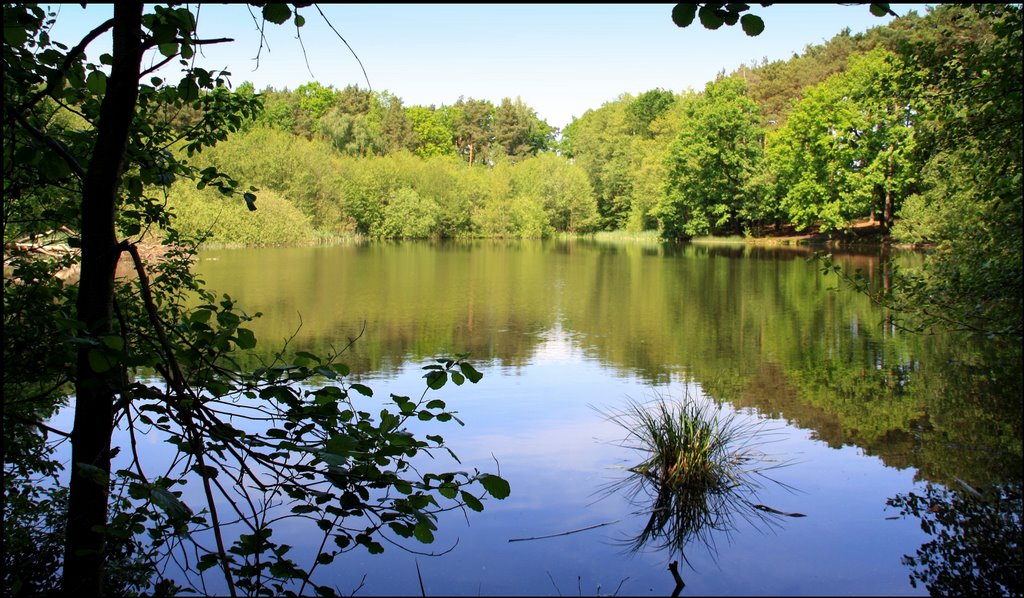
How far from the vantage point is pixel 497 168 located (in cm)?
5803

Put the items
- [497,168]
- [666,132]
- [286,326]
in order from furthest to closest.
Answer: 1. [497,168]
2. [666,132]
3. [286,326]

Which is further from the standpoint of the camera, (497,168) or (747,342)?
(497,168)

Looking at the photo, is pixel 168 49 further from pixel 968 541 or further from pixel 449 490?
pixel 968 541

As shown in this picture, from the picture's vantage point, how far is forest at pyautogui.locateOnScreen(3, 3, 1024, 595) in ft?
5.75

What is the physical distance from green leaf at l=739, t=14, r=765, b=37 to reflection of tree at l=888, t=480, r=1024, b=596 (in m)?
3.76

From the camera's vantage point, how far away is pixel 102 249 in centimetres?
165

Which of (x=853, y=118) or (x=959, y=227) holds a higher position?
(x=853, y=118)

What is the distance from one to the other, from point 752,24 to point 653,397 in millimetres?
7466

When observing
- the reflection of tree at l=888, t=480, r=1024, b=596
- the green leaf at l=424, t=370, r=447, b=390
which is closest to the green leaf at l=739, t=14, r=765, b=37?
the green leaf at l=424, t=370, r=447, b=390

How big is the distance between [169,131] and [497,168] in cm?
5487

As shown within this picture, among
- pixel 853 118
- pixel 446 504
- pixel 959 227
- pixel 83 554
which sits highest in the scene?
pixel 853 118

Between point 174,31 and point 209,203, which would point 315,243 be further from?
point 174,31

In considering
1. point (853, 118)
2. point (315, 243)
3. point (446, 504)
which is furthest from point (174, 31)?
point (315, 243)

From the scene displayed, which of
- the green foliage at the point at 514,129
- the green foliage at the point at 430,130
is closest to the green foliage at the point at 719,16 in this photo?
the green foliage at the point at 430,130
